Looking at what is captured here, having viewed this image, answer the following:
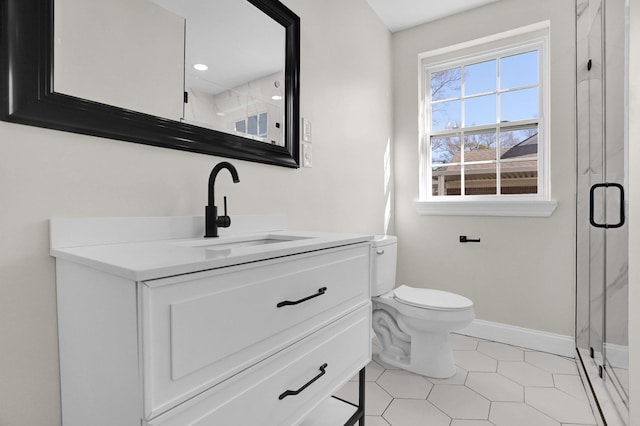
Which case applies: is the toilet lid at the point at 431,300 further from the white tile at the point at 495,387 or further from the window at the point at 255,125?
the window at the point at 255,125

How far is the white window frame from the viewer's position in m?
2.43

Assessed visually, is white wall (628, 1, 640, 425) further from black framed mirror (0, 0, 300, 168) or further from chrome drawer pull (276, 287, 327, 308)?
black framed mirror (0, 0, 300, 168)

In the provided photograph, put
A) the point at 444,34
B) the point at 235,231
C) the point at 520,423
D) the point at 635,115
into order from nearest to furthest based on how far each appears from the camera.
→ 1. the point at 635,115
2. the point at 235,231
3. the point at 520,423
4. the point at 444,34

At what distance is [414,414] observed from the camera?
1.64 meters

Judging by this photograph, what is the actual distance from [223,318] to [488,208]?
7.74 feet

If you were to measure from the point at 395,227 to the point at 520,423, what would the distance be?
1.68m

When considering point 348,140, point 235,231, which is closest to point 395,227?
point 348,140

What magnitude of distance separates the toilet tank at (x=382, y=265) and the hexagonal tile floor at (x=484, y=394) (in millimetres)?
489

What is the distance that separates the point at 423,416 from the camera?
1621mm

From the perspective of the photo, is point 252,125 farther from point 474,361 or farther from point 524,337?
point 524,337

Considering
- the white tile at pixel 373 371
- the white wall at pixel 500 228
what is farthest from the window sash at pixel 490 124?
the white tile at pixel 373 371

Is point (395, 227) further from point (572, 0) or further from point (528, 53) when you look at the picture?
point (572, 0)

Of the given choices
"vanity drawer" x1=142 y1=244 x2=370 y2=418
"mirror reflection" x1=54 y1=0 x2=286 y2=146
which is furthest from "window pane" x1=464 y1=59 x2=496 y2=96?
"vanity drawer" x1=142 y1=244 x2=370 y2=418

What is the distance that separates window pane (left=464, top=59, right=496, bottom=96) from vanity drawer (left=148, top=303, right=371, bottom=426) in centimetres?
220
